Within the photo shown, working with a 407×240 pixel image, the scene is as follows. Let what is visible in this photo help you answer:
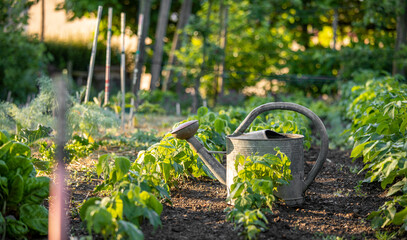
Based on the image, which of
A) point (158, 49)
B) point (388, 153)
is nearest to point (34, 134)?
point (388, 153)

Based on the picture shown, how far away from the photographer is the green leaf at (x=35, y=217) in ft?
7.02

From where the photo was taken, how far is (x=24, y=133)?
11.3 ft

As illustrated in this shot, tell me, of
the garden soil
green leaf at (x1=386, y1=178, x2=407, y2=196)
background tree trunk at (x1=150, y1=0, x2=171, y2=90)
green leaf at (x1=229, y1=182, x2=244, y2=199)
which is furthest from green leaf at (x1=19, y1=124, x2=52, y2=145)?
background tree trunk at (x1=150, y1=0, x2=171, y2=90)

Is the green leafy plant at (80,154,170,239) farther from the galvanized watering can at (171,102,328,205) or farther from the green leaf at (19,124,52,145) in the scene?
the green leaf at (19,124,52,145)

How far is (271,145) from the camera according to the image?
2.58 m

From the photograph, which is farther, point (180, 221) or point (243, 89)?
point (243, 89)

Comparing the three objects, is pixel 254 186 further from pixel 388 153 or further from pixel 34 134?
pixel 34 134

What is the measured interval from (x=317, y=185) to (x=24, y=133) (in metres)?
2.32

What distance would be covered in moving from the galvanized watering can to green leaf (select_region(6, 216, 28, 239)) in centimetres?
97

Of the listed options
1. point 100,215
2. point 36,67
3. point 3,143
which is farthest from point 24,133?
point 36,67

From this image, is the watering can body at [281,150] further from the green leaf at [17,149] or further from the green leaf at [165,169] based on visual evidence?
the green leaf at [17,149]

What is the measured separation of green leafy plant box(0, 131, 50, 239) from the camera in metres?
2.10

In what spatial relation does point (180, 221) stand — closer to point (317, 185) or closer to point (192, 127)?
point (192, 127)

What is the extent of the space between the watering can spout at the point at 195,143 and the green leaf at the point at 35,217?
2.81ft
